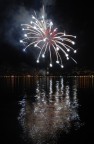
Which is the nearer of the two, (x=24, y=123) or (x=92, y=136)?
(x=92, y=136)

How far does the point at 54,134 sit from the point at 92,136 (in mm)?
1847

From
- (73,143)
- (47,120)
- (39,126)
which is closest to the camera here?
(73,143)

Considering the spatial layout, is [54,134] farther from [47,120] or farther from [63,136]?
[47,120]

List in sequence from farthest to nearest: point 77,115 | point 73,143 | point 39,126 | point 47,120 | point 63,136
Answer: point 77,115
point 47,120
point 39,126
point 63,136
point 73,143

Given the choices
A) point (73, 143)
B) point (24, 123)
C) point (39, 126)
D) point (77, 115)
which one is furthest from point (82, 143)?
point (77, 115)

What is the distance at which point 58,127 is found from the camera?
619 inches

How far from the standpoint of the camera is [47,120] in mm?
17922

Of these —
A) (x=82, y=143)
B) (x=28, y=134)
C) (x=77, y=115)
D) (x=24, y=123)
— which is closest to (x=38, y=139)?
(x=28, y=134)

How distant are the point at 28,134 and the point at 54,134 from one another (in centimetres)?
127

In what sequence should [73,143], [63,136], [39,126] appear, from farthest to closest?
[39,126], [63,136], [73,143]

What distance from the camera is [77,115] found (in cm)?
2003

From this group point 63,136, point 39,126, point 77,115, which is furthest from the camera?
point 77,115

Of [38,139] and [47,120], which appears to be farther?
[47,120]

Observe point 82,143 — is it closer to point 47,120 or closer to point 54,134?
point 54,134
